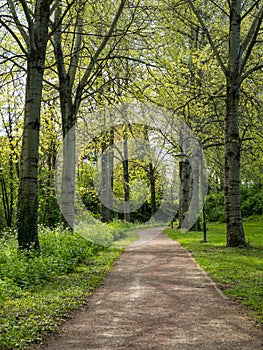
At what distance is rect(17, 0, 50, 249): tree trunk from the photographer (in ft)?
35.7

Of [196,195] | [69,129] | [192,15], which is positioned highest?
[192,15]

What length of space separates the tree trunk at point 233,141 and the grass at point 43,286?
4541mm

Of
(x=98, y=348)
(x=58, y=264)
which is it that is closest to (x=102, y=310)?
(x=98, y=348)

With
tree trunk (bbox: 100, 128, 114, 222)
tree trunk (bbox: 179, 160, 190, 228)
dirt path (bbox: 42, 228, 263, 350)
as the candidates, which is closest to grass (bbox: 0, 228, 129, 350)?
dirt path (bbox: 42, 228, 263, 350)

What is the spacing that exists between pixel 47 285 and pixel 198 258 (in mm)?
5614

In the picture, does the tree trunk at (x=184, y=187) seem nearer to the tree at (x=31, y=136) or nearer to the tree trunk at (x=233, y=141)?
the tree trunk at (x=233, y=141)

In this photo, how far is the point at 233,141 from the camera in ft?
50.9

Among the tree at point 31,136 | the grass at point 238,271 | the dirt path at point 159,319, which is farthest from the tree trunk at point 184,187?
the dirt path at point 159,319

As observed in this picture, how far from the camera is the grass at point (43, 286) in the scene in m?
5.61

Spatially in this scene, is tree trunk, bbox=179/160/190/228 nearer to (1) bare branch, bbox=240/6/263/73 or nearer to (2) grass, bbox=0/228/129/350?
(1) bare branch, bbox=240/6/263/73

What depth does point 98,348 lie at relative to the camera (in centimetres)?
500

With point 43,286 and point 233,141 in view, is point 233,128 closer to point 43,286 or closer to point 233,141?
point 233,141

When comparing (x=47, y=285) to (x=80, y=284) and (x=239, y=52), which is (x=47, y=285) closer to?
(x=80, y=284)

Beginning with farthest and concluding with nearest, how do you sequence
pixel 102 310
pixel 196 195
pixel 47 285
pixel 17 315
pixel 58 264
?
pixel 196 195, pixel 58 264, pixel 47 285, pixel 102 310, pixel 17 315
